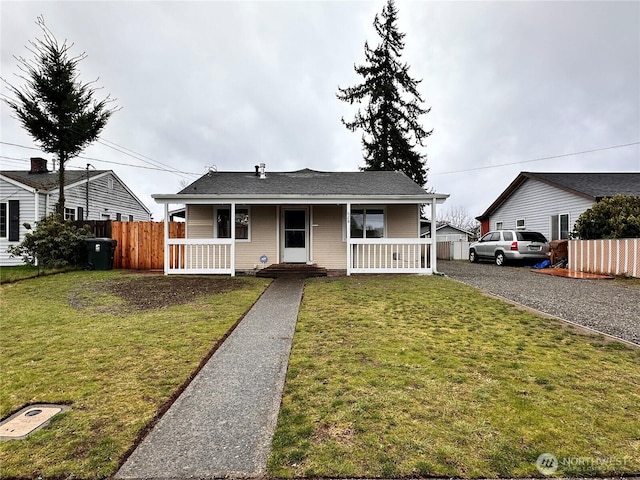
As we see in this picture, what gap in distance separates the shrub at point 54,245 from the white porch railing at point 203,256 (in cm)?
394

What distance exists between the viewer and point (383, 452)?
230cm

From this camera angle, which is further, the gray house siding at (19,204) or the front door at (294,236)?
the gray house siding at (19,204)

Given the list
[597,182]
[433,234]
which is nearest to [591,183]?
[597,182]

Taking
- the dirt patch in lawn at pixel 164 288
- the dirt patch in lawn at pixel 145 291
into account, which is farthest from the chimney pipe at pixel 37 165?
the dirt patch in lawn at pixel 164 288

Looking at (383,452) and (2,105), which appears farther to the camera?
(2,105)

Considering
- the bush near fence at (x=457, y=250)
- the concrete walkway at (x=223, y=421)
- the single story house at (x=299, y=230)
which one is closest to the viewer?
the concrete walkway at (x=223, y=421)

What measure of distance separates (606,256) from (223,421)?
1430 cm

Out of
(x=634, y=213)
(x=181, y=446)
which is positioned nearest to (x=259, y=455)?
(x=181, y=446)

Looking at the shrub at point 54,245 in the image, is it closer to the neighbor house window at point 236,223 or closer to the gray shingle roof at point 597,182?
the neighbor house window at point 236,223

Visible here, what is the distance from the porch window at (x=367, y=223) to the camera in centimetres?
1268

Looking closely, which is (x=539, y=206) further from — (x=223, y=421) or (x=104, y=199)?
(x=104, y=199)

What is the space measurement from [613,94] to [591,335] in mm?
24464

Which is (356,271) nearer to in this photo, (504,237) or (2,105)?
(504,237)

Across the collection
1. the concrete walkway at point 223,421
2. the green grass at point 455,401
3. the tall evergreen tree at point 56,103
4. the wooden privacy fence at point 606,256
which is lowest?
the concrete walkway at point 223,421
